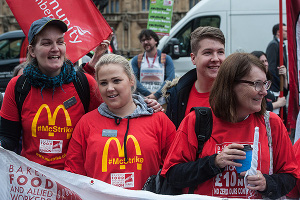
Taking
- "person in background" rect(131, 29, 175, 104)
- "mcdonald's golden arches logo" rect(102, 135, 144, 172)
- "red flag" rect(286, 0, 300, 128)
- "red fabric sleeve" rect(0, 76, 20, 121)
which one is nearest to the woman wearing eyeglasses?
"mcdonald's golden arches logo" rect(102, 135, 144, 172)

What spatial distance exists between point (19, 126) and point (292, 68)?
3158 mm

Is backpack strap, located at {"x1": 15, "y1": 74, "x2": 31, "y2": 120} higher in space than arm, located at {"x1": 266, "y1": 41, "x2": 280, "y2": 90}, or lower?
lower

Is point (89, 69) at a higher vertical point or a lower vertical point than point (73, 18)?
lower

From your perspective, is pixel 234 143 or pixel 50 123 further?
pixel 50 123

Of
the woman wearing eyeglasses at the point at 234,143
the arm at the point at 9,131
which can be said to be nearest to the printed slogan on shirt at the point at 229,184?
the woman wearing eyeglasses at the point at 234,143

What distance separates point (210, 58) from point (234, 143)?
102cm

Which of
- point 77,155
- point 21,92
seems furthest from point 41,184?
point 21,92

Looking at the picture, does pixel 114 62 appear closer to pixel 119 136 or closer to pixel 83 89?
pixel 83 89

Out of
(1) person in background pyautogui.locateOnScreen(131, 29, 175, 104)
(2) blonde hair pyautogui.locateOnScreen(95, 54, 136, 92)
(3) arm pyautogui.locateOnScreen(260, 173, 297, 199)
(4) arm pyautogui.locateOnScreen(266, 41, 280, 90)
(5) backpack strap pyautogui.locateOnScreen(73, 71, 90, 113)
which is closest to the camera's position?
(3) arm pyautogui.locateOnScreen(260, 173, 297, 199)

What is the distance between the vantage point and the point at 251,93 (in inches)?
87.0

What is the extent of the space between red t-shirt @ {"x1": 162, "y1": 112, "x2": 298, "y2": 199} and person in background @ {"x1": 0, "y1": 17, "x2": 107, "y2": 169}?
90 cm

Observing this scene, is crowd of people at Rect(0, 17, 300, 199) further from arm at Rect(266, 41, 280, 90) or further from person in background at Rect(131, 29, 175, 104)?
arm at Rect(266, 41, 280, 90)

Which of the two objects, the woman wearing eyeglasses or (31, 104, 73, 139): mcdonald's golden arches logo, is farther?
(31, 104, 73, 139): mcdonald's golden arches logo

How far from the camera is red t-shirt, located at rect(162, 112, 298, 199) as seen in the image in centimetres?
224
